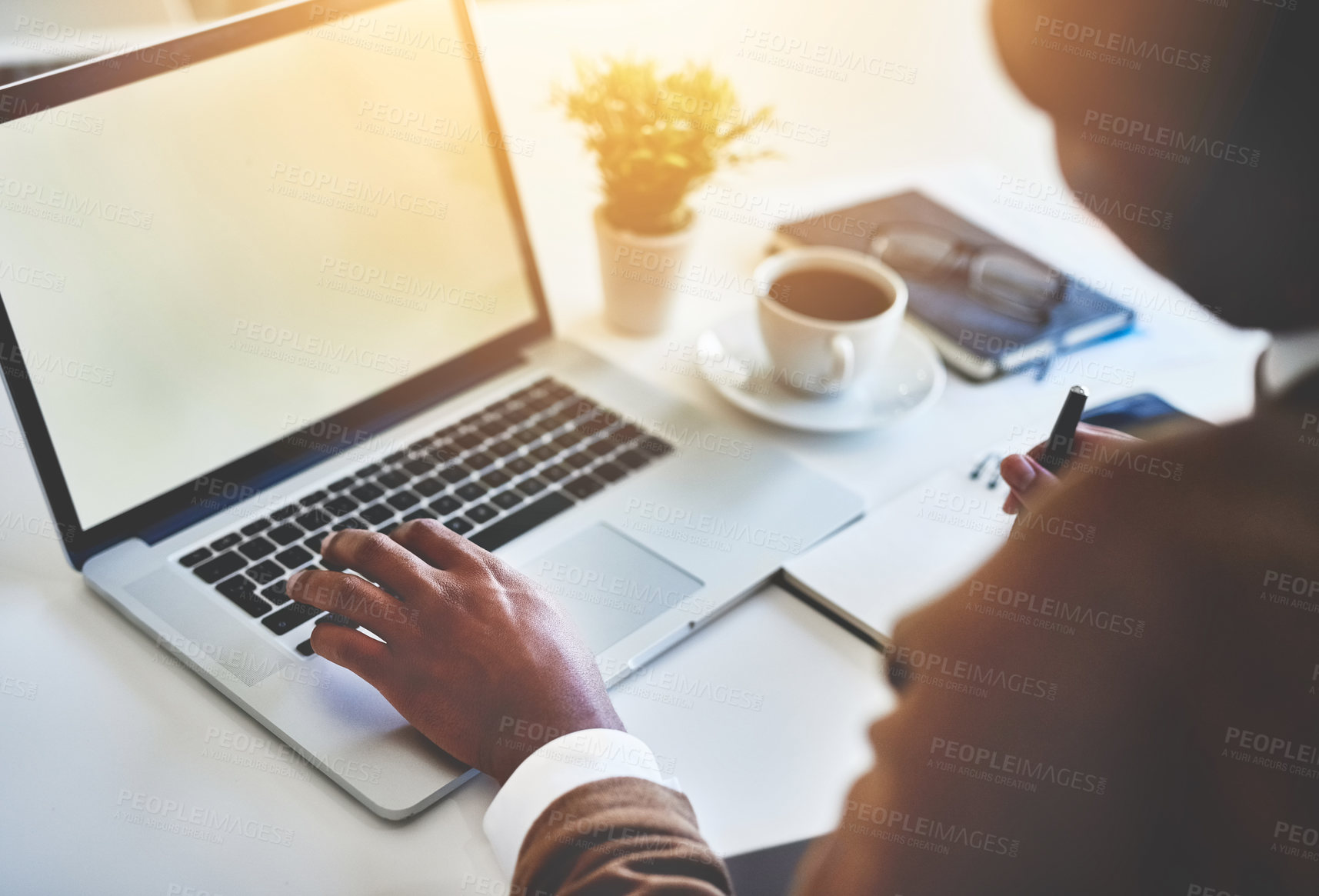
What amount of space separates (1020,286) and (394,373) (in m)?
0.73

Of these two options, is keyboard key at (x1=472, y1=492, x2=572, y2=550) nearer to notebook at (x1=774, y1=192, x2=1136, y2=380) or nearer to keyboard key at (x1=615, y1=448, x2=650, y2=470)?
keyboard key at (x1=615, y1=448, x2=650, y2=470)

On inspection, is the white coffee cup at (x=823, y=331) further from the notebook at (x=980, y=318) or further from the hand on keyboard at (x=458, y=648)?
the hand on keyboard at (x=458, y=648)

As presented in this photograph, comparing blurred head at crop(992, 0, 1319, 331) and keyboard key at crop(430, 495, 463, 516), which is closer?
blurred head at crop(992, 0, 1319, 331)

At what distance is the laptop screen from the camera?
78 cm

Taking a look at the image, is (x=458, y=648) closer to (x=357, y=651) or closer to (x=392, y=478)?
(x=357, y=651)

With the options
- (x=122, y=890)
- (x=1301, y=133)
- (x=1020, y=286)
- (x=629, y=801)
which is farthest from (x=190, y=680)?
(x=1020, y=286)

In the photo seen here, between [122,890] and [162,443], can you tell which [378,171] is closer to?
[162,443]

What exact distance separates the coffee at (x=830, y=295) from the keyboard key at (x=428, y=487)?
15.4 inches

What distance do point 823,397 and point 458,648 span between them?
52cm

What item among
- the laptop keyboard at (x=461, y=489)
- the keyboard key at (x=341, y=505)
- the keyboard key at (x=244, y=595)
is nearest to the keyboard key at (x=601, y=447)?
the laptop keyboard at (x=461, y=489)

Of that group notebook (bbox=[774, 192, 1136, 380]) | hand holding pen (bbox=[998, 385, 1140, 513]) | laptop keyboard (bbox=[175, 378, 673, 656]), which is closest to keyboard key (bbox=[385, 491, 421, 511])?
laptop keyboard (bbox=[175, 378, 673, 656])

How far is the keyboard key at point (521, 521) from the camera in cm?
87

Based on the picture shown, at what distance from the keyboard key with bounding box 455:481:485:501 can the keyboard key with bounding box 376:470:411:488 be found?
0.16ft

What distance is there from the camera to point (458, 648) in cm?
72
